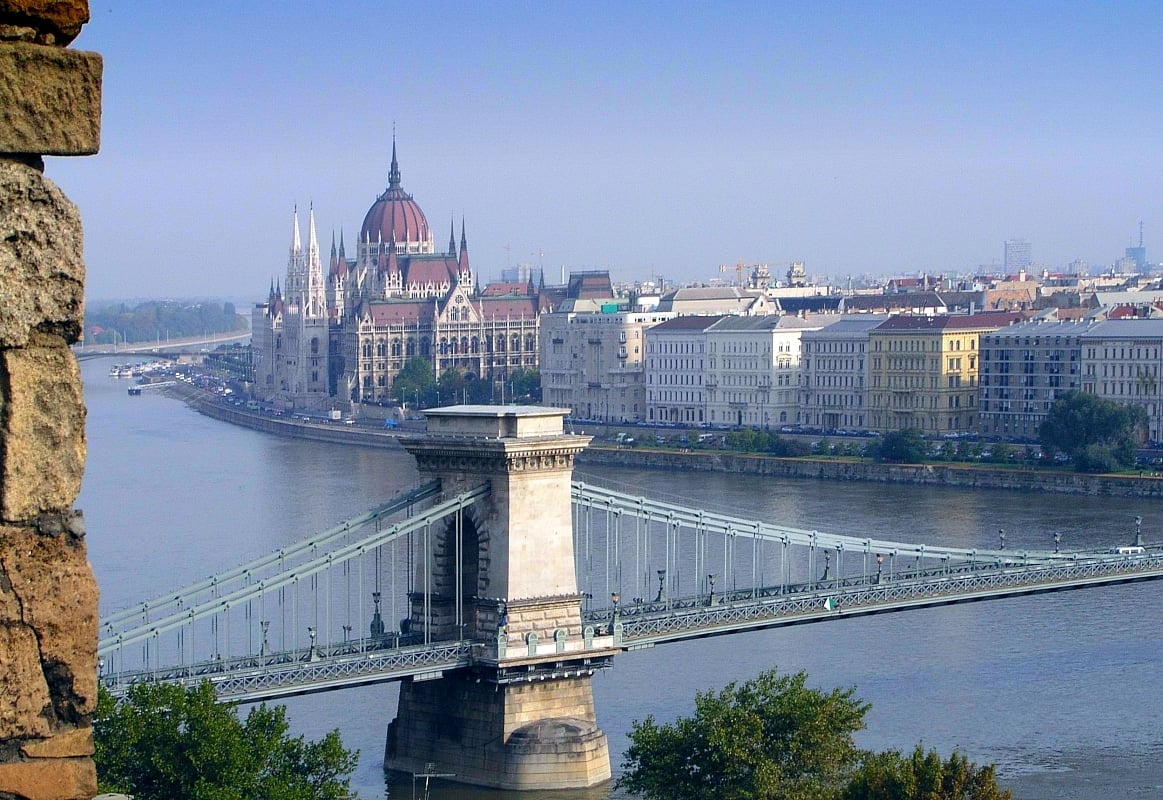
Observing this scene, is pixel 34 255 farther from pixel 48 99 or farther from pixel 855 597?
pixel 855 597

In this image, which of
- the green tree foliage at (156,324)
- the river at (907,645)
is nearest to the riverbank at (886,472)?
the river at (907,645)

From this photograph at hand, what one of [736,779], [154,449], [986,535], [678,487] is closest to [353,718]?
[736,779]

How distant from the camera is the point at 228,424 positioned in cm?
6869

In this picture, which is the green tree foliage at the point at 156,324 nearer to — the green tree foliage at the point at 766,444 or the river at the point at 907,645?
the green tree foliage at the point at 766,444

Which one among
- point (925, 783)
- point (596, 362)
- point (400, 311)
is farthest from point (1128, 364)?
point (925, 783)

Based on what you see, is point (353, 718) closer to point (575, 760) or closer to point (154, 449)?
point (575, 760)

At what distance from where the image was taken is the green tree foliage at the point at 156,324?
146500 mm

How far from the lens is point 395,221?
284 ft

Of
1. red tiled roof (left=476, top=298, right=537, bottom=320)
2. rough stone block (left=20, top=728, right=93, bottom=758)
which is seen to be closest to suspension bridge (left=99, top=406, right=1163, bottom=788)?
rough stone block (left=20, top=728, right=93, bottom=758)

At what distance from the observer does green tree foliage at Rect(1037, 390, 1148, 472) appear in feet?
135

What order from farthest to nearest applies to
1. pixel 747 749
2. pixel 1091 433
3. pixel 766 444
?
1. pixel 766 444
2. pixel 1091 433
3. pixel 747 749

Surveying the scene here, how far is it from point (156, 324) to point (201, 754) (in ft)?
484

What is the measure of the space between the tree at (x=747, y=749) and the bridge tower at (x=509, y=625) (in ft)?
5.44

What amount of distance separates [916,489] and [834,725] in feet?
94.1
